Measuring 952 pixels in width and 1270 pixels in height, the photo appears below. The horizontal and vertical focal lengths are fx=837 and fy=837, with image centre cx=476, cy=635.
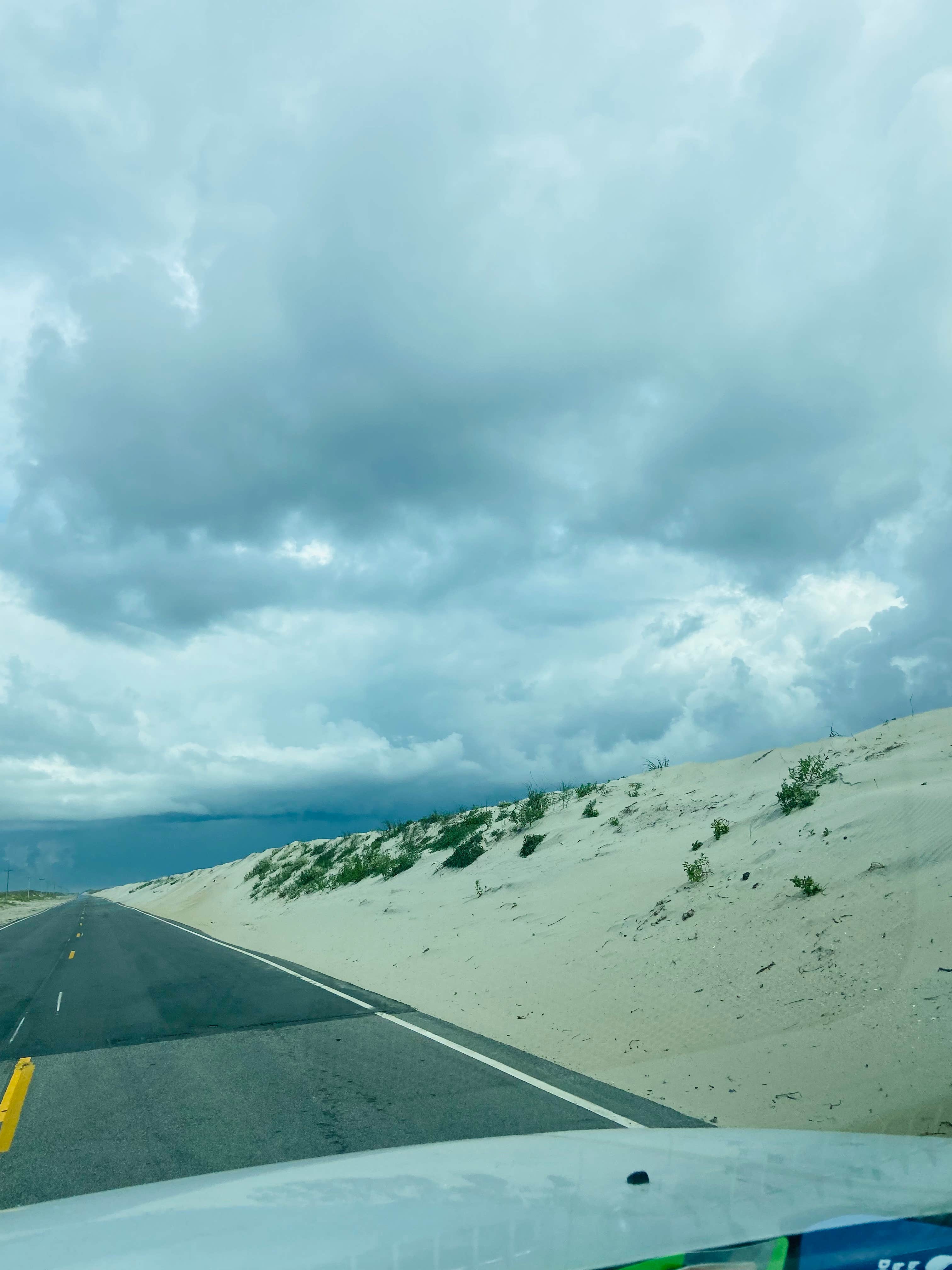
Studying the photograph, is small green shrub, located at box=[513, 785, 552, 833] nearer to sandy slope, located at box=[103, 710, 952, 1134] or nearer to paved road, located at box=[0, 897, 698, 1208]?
sandy slope, located at box=[103, 710, 952, 1134]

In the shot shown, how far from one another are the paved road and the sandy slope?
1078 millimetres

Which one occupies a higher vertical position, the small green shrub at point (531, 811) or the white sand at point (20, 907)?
the small green shrub at point (531, 811)

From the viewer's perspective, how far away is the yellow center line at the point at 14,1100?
269 inches

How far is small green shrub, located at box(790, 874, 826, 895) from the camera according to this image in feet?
39.4

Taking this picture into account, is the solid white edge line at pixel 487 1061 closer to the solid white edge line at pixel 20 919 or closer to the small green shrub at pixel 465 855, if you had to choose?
the small green shrub at pixel 465 855

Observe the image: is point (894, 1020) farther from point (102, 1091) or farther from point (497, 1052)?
point (102, 1091)

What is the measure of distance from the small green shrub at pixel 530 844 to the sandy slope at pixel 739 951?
90cm

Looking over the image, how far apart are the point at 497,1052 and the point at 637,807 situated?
17.4m

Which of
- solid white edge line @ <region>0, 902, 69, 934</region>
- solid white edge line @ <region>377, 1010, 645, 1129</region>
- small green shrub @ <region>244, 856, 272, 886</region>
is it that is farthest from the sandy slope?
small green shrub @ <region>244, 856, 272, 886</region>

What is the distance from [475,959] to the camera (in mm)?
16094

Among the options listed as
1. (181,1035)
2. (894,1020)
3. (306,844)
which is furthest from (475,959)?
(306,844)

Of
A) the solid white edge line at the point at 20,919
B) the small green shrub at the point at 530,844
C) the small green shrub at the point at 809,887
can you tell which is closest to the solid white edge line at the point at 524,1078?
the small green shrub at the point at 809,887

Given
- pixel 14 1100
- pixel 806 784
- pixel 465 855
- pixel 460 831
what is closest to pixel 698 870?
pixel 806 784

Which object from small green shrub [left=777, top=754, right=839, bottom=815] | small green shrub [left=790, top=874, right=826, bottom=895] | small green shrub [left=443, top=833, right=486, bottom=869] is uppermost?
small green shrub [left=777, top=754, right=839, bottom=815]
